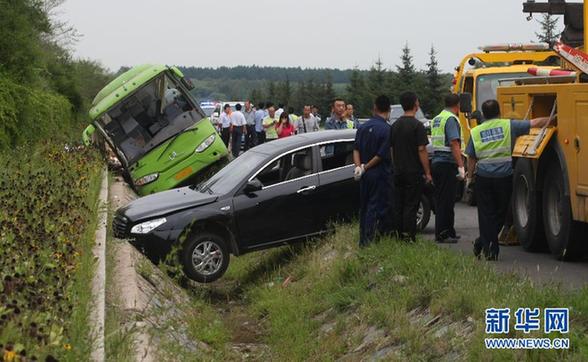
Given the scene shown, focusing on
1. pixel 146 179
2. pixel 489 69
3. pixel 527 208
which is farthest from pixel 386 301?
Result: pixel 146 179

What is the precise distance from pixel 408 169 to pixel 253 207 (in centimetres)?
219

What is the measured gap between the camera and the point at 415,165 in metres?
10.8

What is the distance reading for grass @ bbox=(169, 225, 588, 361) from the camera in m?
7.00

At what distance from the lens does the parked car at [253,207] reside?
38.0ft

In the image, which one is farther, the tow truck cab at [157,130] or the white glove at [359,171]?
the tow truck cab at [157,130]

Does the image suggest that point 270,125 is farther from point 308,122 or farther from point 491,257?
point 491,257

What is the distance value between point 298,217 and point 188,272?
5.33ft

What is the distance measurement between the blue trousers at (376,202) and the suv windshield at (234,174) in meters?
1.93

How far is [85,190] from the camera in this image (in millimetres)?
12508

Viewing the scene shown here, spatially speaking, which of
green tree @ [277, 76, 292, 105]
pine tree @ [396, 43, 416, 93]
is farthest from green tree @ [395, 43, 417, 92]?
green tree @ [277, 76, 292, 105]

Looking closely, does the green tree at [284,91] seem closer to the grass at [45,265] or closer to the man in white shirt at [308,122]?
the man in white shirt at [308,122]

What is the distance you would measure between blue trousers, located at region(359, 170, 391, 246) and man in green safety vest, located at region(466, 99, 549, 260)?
3.42 feet

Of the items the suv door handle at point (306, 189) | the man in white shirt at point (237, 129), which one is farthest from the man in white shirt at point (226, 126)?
the suv door handle at point (306, 189)

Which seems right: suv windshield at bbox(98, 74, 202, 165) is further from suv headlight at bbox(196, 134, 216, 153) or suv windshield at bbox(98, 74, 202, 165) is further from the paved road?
the paved road
